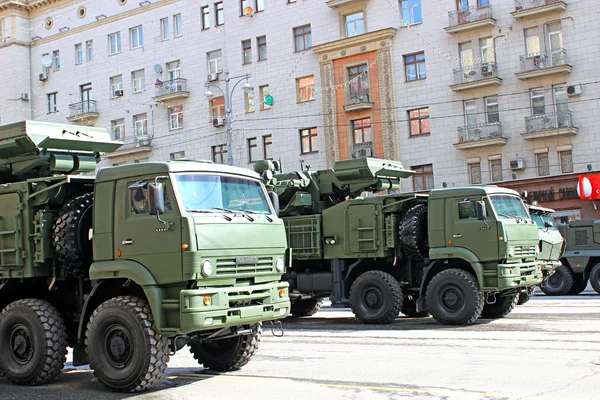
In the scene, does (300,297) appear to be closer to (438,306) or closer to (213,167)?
(438,306)

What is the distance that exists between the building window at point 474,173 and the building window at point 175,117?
18127 mm

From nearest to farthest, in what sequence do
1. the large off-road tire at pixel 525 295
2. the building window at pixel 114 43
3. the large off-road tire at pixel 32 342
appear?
the large off-road tire at pixel 32 342, the large off-road tire at pixel 525 295, the building window at pixel 114 43

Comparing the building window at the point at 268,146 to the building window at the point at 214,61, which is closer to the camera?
the building window at the point at 268,146

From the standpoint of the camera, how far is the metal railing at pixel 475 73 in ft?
119

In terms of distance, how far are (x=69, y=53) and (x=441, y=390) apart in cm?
4866

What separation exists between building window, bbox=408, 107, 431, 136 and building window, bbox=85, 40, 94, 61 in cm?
2333

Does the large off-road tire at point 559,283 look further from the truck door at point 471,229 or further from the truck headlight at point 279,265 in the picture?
the truck headlight at point 279,265

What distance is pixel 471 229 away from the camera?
52.5 ft

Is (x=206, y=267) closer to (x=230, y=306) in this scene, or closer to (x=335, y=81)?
(x=230, y=306)

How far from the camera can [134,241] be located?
368 inches

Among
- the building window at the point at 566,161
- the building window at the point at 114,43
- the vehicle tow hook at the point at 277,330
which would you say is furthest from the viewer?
the building window at the point at 114,43

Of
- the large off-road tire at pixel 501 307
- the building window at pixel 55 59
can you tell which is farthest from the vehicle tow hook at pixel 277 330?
the building window at pixel 55 59

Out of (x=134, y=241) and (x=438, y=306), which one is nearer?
(x=134, y=241)

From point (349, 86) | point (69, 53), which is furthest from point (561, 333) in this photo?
point (69, 53)
